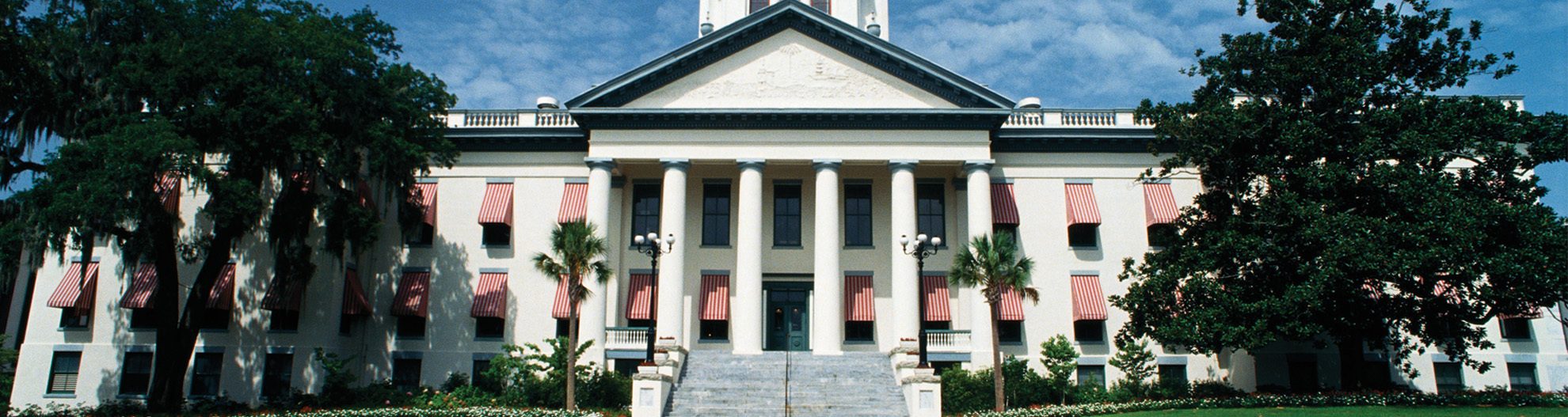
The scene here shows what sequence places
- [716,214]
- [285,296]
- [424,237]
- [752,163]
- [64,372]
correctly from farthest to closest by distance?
[716,214] < [424,237] < [752,163] < [64,372] < [285,296]

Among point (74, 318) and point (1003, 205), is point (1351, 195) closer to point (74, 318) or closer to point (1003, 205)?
point (1003, 205)

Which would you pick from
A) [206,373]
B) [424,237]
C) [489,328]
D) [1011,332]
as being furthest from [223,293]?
[1011,332]

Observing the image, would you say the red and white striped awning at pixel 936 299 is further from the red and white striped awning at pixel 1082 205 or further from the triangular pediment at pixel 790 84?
the triangular pediment at pixel 790 84

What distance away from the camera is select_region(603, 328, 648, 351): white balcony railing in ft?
101

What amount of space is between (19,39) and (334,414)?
11549 mm

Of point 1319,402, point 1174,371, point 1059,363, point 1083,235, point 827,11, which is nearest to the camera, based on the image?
point 1319,402

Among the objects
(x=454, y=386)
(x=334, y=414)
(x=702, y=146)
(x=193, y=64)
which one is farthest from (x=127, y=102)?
(x=702, y=146)

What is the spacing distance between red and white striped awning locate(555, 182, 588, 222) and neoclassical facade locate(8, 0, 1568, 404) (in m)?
0.07

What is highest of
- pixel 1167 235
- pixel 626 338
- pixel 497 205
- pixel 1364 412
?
pixel 497 205

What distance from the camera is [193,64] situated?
84.1 ft

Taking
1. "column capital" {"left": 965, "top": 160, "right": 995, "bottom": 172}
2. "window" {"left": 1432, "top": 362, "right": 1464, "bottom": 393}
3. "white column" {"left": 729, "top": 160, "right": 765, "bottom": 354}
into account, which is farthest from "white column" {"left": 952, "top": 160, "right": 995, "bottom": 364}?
"window" {"left": 1432, "top": 362, "right": 1464, "bottom": 393}

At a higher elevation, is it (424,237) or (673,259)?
(424,237)

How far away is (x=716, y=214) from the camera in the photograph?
34531mm

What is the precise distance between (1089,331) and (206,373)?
88.0 feet
